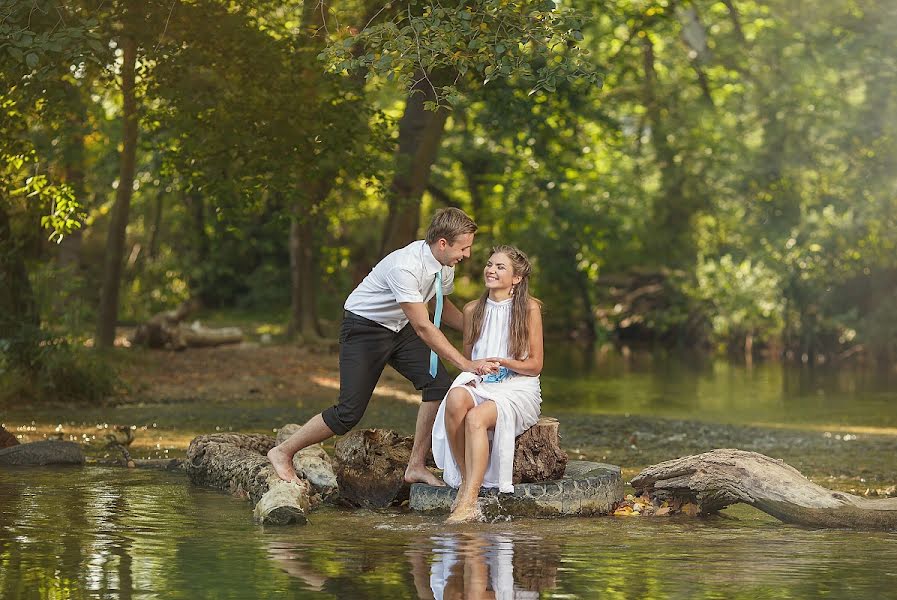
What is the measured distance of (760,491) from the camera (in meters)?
10.1

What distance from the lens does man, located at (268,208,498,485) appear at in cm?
1026

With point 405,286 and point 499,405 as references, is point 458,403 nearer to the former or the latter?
point 499,405

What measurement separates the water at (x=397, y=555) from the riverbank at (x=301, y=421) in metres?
3.22

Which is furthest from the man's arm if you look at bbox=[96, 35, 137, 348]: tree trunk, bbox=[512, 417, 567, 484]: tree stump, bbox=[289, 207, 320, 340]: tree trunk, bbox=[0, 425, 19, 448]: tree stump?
bbox=[289, 207, 320, 340]: tree trunk

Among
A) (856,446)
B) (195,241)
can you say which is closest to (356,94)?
(856,446)

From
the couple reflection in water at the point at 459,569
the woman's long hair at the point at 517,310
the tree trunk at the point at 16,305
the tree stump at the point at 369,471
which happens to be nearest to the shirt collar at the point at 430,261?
the woman's long hair at the point at 517,310

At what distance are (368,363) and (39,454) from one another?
3.78m

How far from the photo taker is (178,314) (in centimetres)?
2856

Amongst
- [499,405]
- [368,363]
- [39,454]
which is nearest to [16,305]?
[39,454]

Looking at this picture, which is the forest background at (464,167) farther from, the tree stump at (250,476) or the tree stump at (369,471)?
the tree stump at (250,476)

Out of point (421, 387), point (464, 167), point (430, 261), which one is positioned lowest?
point (421, 387)

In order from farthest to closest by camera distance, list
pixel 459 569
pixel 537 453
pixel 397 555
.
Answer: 1. pixel 537 453
2. pixel 397 555
3. pixel 459 569

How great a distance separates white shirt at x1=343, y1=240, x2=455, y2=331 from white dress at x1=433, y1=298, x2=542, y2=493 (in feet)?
1.34

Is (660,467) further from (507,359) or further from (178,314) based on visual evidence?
(178,314)
